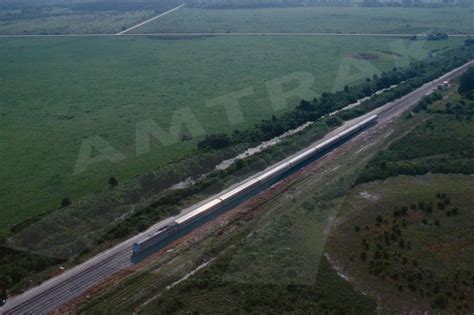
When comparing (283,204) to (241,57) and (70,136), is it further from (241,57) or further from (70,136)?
(241,57)

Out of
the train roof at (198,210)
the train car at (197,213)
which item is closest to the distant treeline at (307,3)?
the train roof at (198,210)

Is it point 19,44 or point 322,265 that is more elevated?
point 19,44

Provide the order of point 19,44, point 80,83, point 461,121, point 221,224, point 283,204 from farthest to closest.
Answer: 1. point 19,44
2. point 80,83
3. point 461,121
4. point 283,204
5. point 221,224

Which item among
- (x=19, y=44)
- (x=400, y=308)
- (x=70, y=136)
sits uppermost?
(x=19, y=44)

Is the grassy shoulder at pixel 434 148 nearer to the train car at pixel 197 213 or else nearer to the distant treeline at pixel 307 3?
the train car at pixel 197 213

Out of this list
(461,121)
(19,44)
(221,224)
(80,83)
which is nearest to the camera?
(221,224)

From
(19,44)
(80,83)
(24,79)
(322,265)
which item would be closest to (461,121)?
(322,265)

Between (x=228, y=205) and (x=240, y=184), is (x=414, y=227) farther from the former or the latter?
(x=240, y=184)
